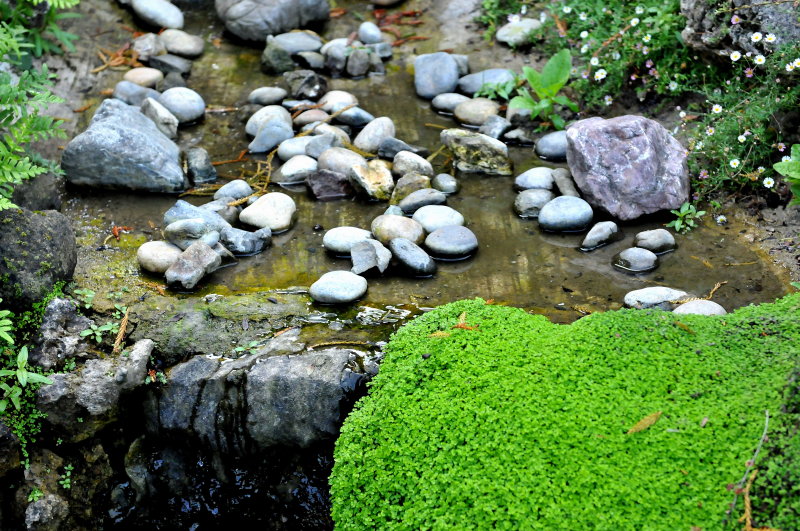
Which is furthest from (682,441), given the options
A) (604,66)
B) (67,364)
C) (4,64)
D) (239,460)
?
(4,64)

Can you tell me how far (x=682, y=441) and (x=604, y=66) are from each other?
164 inches

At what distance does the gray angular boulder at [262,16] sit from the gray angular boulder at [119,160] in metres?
2.42

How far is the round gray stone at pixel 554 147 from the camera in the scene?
19.8ft

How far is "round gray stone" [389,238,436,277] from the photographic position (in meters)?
4.70

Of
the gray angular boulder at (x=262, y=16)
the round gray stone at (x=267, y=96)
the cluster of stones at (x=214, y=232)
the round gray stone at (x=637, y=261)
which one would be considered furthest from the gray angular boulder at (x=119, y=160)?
the round gray stone at (x=637, y=261)

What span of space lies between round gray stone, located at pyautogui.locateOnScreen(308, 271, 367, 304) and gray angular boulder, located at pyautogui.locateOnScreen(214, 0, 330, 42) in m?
4.29

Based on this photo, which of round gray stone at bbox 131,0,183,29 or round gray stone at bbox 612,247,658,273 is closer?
round gray stone at bbox 612,247,658,273

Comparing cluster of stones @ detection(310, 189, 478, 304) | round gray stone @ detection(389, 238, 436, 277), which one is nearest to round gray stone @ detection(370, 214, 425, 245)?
cluster of stones @ detection(310, 189, 478, 304)

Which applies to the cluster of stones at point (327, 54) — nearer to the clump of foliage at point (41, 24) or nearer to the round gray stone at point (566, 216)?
the clump of foliage at point (41, 24)

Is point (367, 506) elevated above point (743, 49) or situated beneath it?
situated beneath

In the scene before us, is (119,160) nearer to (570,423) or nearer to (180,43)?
(180,43)

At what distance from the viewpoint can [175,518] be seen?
4102mm

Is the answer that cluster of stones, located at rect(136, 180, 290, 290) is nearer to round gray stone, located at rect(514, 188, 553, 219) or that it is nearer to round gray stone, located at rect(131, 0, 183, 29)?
round gray stone, located at rect(514, 188, 553, 219)

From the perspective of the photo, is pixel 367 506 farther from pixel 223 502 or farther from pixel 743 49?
pixel 743 49
